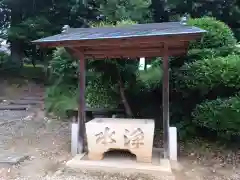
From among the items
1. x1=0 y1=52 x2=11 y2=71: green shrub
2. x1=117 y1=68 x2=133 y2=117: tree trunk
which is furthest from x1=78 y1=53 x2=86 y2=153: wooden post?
x1=0 y1=52 x2=11 y2=71: green shrub

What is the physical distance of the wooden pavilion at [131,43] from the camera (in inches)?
162

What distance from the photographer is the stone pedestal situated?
4.49 metres

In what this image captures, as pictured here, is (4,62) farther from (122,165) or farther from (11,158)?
(122,165)

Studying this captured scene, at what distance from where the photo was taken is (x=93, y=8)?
1230 centimetres

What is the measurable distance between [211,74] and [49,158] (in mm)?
3298

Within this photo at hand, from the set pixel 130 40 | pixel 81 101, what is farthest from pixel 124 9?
pixel 130 40

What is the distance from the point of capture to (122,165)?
4418mm

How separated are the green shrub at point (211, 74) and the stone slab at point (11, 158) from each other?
3.31 metres

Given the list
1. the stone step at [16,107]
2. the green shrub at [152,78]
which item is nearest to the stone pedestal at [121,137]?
the green shrub at [152,78]

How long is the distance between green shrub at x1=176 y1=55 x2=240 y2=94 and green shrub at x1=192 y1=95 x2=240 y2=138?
303 millimetres

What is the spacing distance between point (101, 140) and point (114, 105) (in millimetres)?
2699

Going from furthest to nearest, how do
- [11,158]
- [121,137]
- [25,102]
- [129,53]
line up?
[25,102] → [129,53] → [11,158] → [121,137]

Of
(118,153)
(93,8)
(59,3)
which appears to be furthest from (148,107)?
(59,3)

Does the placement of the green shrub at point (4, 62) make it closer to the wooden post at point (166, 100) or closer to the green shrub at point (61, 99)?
the green shrub at point (61, 99)
